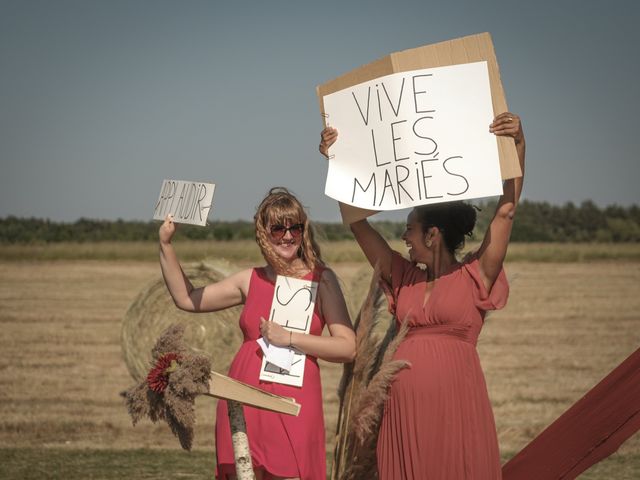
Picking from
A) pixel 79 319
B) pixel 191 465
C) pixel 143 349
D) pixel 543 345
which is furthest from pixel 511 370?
pixel 79 319

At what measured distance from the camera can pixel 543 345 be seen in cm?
1401

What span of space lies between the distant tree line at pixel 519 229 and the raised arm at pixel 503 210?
32.2 metres

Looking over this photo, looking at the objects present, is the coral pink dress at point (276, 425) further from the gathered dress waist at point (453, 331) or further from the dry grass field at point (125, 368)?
the dry grass field at point (125, 368)

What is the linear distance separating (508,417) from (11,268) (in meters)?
23.8

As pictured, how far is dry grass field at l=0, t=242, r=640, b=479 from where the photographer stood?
7938 mm

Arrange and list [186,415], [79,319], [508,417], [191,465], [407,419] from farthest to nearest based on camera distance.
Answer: [79,319] < [508,417] < [191,465] < [407,419] < [186,415]

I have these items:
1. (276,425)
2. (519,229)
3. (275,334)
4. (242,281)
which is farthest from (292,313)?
(519,229)

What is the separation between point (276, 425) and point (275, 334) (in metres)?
0.34

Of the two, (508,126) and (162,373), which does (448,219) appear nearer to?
(508,126)

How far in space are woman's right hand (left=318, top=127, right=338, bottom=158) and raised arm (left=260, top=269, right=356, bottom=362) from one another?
18.3 inches

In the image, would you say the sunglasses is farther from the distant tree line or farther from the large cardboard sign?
the distant tree line

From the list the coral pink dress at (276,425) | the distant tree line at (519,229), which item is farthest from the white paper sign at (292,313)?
the distant tree line at (519,229)

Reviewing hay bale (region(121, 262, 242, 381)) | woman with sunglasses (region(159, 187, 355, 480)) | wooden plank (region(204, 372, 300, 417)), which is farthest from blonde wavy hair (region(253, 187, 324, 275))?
hay bale (region(121, 262, 242, 381))

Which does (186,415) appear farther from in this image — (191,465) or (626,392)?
(191,465)
